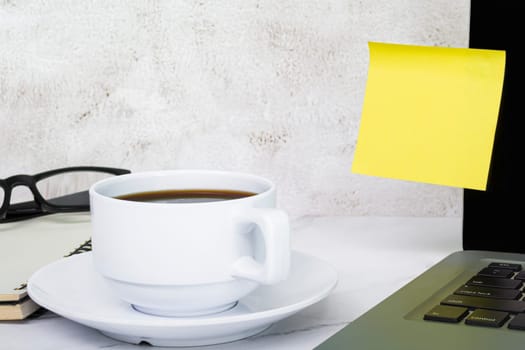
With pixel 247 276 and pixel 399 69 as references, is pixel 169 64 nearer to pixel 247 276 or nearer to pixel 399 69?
pixel 399 69

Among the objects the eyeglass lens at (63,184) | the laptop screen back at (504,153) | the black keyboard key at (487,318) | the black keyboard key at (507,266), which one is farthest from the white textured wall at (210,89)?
the black keyboard key at (487,318)

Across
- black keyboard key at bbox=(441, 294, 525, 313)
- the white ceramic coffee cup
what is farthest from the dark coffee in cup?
black keyboard key at bbox=(441, 294, 525, 313)

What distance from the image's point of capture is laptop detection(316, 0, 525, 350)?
40 centimetres

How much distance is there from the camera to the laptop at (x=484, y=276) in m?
0.40

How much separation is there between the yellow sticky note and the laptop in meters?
0.04

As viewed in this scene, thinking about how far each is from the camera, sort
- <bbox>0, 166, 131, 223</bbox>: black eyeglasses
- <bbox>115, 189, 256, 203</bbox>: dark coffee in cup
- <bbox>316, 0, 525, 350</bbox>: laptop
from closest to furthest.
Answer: <bbox>316, 0, 525, 350</bbox>: laptop < <bbox>115, 189, 256, 203</bbox>: dark coffee in cup < <bbox>0, 166, 131, 223</bbox>: black eyeglasses

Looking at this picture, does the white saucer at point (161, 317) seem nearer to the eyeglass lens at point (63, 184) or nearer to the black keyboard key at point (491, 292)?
the black keyboard key at point (491, 292)

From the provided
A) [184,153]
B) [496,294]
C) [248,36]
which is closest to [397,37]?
[248,36]

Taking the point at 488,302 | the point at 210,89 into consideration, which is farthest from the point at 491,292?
the point at 210,89

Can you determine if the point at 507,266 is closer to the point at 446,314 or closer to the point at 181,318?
the point at 446,314

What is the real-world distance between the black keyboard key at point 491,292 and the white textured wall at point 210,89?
1.20ft

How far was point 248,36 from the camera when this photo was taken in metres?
0.81

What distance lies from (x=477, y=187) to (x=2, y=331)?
36 cm

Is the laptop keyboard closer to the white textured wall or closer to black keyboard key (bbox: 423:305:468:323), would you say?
black keyboard key (bbox: 423:305:468:323)
